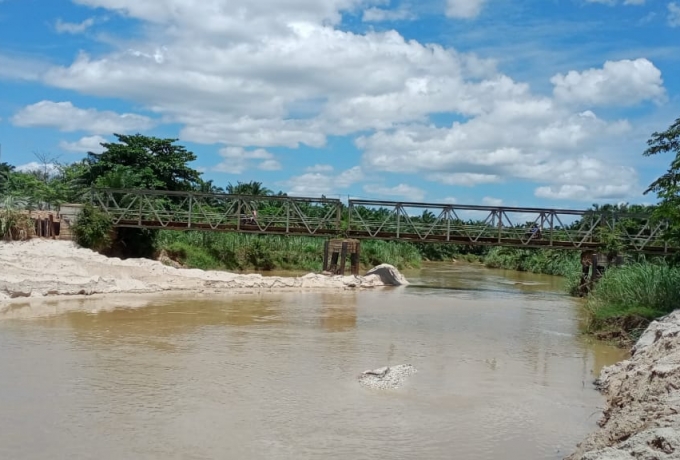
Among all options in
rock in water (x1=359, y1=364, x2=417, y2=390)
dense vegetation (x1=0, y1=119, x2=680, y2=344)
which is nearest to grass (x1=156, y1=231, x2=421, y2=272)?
dense vegetation (x1=0, y1=119, x2=680, y2=344)

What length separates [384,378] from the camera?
959 cm

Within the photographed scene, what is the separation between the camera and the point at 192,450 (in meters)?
6.52

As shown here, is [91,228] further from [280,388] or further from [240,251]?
[280,388]

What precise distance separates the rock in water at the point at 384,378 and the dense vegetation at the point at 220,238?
22.1 ft

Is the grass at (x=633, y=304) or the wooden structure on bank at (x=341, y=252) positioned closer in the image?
the grass at (x=633, y=304)

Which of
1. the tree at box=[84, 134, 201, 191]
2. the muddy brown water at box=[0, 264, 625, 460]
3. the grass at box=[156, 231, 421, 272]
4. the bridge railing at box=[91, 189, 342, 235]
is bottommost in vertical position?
the muddy brown water at box=[0, 264, 625, 460]

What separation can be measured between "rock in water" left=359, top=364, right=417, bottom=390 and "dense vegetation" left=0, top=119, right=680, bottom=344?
22.1ft

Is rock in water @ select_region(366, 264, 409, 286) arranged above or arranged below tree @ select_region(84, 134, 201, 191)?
below

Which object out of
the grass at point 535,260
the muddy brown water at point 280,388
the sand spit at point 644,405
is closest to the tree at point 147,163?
the muddy brown water at point 280,388

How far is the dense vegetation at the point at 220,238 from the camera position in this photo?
603 inches

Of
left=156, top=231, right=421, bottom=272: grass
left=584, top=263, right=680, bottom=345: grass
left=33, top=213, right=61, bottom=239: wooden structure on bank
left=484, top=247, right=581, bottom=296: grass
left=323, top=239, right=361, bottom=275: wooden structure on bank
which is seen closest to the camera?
left=584, top=263, right=680, bottom=345: grass

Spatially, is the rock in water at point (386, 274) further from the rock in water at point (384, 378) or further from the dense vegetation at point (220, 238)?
the rock in water at point (384, 378)

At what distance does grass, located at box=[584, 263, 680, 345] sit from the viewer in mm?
14180

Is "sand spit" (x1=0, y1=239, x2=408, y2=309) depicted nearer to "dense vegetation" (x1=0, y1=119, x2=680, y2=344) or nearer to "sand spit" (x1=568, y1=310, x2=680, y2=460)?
"dense vegetation" (x1=0, y1=119, x2=680, y2=344)
